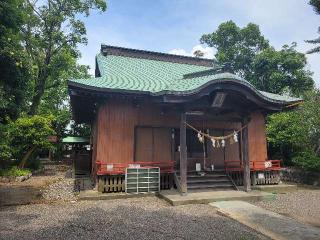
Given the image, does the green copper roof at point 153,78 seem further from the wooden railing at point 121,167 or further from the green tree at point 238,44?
the green tree at point 238,44

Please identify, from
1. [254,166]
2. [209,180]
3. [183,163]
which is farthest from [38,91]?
[254,166]

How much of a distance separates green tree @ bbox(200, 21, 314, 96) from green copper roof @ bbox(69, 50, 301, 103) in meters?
13.4

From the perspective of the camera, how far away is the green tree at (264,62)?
33.5 meters

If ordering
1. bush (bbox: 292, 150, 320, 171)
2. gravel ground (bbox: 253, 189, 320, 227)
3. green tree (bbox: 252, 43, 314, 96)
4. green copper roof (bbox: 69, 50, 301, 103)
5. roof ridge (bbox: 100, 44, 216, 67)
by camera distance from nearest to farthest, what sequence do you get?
gravel ground (bbox: 253, 189, 320, 227), green copper roof (bbox: 69, 50, 301, 103), bush (bbox: 292, 150, 320, 171), roof ridge (bbox: 100, 44, 216, 67), green tree (bbox: 252, 43, 314, 96)

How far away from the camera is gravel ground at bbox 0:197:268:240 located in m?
6.87

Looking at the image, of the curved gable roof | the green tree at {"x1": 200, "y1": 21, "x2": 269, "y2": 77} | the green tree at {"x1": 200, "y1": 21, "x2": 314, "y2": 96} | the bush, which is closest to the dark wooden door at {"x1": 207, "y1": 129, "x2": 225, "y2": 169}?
the curved gable roof

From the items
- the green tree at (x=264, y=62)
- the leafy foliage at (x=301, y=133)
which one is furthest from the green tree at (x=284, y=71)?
the leafy foliage at (x=301, y=133)

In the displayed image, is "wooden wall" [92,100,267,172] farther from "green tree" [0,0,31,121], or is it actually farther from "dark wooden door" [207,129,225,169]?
"green tree" [0,0,31,121]

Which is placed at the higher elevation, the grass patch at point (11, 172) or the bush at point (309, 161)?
the bush at point (309, 161)

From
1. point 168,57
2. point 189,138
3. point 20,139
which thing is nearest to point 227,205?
point 189,138

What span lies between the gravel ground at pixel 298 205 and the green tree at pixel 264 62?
1981 centimetres

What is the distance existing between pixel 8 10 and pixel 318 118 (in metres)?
16.5

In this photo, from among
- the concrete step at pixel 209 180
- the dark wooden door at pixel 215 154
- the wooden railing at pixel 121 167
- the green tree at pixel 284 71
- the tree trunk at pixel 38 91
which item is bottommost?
the concrete step at pixel 209 180

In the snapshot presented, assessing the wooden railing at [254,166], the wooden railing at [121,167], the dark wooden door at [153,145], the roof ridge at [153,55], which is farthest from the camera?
the roof ridge at [153,55]
